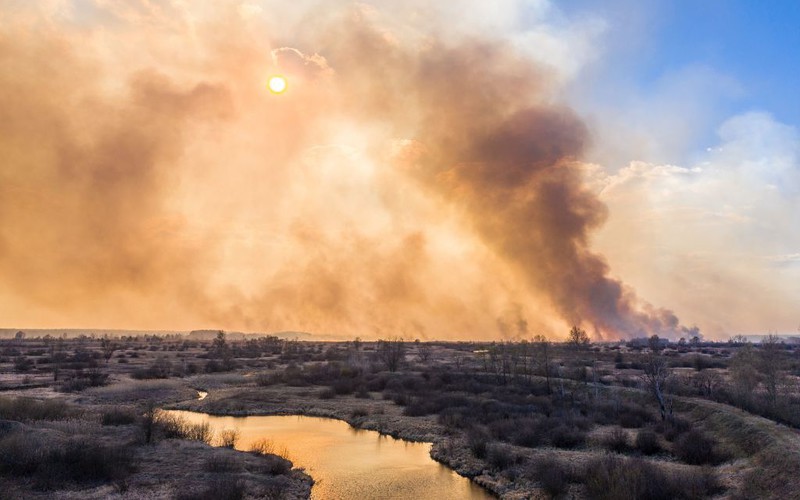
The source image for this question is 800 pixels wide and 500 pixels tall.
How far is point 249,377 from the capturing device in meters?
88.8

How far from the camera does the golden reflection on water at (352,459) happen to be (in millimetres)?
30484

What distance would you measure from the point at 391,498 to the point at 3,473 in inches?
804

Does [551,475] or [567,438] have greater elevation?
[567,438]

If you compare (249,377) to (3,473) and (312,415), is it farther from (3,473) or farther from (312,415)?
(3,473)

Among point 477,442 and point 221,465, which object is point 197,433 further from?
point 477,442

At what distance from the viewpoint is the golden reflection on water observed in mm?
30484

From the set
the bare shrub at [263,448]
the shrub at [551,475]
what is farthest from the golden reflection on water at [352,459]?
the shrub at [551,475]

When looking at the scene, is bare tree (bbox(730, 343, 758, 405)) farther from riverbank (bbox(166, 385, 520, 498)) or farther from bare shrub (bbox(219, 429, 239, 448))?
bare shrub (bbox(219, 429, 239, 448))

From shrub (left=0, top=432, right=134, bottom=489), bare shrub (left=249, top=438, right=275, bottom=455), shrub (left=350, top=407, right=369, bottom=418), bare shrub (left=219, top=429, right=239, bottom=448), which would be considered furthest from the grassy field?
bare shrub (left=249, top=438, right=275, bottom=455)

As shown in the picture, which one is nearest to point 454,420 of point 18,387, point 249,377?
point 249,377

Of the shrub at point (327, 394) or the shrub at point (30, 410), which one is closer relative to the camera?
the shrub at point (30, 410)

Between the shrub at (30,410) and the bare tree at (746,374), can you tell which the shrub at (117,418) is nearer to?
the shrub at (30,410)

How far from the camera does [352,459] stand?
38312 mm

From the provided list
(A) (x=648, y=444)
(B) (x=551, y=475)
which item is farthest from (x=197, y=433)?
(A) (x=648, y=444)
